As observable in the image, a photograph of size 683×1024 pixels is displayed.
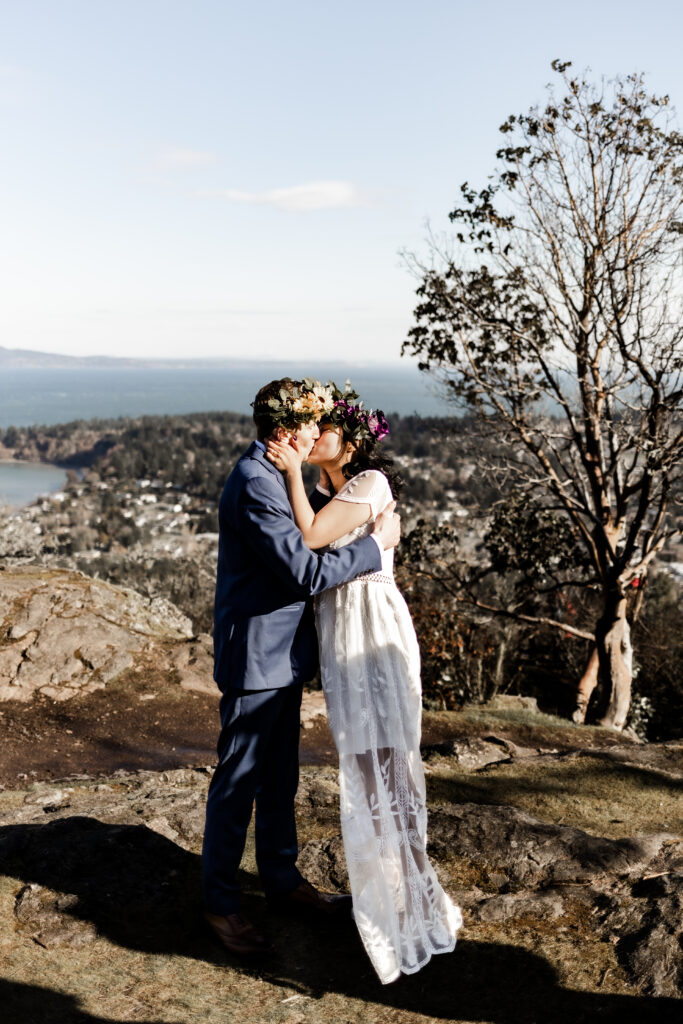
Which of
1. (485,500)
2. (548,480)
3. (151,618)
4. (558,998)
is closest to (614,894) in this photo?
(558,998)

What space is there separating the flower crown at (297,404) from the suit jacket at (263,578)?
16 centimetres

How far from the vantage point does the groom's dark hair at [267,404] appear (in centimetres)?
303

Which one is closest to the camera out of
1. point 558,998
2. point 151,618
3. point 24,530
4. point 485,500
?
point 558,998

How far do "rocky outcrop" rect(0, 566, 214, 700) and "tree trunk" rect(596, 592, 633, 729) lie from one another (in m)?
4.99

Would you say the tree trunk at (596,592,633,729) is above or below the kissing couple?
below

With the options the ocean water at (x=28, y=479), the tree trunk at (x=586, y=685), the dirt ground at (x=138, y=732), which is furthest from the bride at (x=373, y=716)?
the ocean water at (x=28, y=479)

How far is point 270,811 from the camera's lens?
10.9 ft

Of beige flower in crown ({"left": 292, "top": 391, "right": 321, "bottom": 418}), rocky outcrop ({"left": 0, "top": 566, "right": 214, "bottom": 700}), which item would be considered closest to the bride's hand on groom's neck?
beige flower in crown ({"left": 292, "top": 391, "right": 321, "bottom": 418})

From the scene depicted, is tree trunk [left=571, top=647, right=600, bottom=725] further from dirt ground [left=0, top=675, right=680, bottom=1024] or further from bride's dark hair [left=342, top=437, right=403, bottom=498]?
bride's dark hair [left=342, top=437, right=403, bottom=498]

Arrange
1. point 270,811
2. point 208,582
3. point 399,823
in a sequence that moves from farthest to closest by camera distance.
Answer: point 208,582 → point 270,811 → point 399,823

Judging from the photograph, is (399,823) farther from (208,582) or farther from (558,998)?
(208,582)

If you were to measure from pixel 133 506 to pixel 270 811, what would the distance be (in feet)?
115

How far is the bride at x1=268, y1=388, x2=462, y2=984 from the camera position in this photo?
3004 mm

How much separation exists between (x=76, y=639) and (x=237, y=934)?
6.52 m
